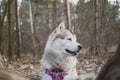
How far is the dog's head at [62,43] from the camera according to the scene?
27.9 feet

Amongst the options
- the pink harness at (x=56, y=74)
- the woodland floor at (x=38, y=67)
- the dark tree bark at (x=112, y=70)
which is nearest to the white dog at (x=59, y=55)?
the pink harness at (x=56, y=74)

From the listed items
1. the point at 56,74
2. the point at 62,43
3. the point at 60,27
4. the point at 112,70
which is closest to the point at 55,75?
the point at 56,74

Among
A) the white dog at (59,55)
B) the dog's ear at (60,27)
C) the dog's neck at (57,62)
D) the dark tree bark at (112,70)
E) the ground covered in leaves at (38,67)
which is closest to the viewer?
the dark tree bark at (112,70)

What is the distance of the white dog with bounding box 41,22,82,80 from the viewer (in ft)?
22.5

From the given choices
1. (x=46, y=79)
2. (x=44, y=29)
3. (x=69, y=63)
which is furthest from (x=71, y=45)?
(x=44, y=29)

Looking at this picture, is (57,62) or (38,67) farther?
(38,67)

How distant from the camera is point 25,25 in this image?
51.6 metres

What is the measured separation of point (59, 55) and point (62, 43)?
820 millimetres

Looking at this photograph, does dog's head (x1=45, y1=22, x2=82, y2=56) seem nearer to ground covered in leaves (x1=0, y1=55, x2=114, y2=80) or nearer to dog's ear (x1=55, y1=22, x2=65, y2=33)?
dog's ear (x1=55, y1=22, x2=65, y2=33)

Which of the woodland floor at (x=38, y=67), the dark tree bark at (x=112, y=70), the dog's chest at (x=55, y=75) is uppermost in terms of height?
the dark tree bark at (x=112, y=70)

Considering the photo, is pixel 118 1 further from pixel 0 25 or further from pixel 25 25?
pixel 25 25

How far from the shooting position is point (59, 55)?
27.6 feet

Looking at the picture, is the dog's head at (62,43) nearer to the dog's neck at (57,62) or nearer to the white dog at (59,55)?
the white dog at (59,55)

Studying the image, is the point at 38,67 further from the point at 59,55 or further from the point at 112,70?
the point at 112,70
